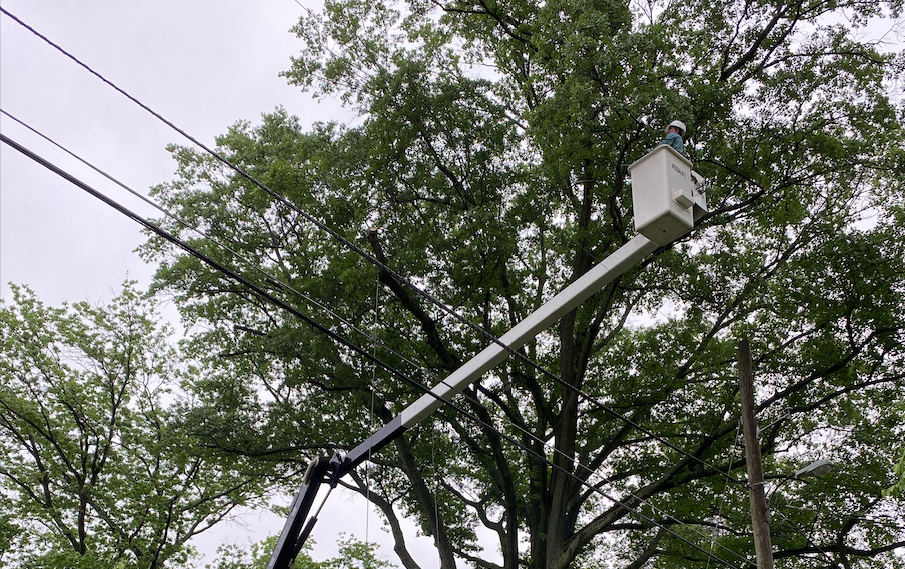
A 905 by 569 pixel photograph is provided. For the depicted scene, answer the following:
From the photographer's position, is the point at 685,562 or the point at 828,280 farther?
the point at 685,562

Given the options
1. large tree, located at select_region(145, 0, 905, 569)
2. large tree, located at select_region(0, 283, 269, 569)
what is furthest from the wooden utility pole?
large tree, located at select_region(0, 283, 269, 569)

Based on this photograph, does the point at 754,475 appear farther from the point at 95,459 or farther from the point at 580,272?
the point at 95,459

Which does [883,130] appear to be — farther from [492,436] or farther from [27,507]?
[27,507]

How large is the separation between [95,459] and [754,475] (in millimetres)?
14338

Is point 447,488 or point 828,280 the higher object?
point 828,280

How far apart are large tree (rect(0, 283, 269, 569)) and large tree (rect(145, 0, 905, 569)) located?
2.60 m

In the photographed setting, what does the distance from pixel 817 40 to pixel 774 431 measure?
658 cm

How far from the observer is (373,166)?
43.9 ft

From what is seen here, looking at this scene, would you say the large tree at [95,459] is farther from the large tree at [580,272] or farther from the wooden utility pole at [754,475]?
the wooden utility pole at [754,475]

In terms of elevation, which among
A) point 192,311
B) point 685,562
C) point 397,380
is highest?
point 192,311

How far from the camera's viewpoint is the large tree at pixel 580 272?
1195 cm

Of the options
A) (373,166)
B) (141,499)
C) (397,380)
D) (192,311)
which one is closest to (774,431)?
(397,380)

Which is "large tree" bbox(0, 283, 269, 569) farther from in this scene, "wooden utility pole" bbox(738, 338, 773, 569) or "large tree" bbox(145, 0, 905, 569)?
"wooden utility pole" bbox(738, 338, 773, 569)

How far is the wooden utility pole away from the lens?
8961 mm
